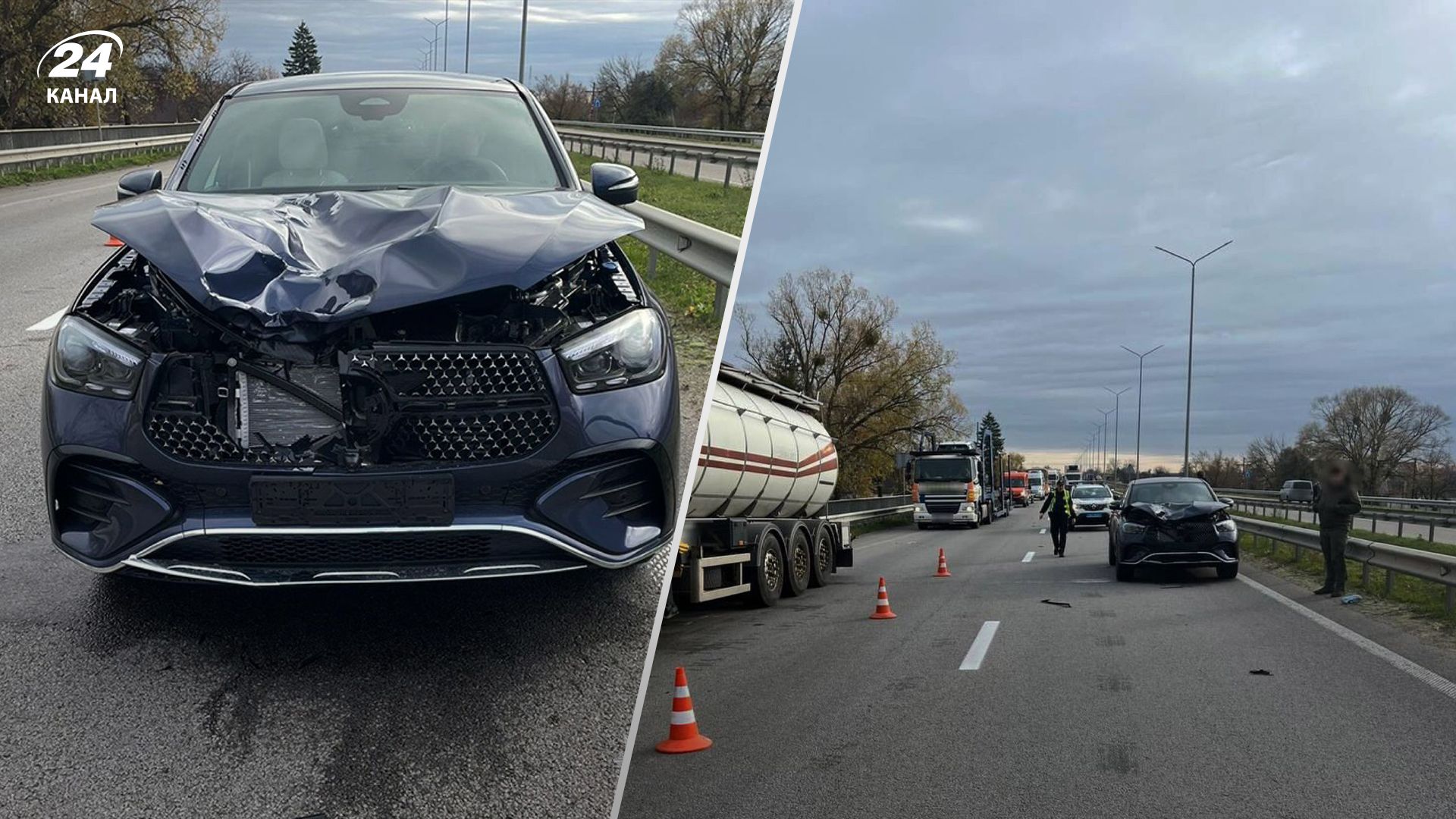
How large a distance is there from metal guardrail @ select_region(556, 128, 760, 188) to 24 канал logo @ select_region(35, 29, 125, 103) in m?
8.13

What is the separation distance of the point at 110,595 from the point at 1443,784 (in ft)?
12.3

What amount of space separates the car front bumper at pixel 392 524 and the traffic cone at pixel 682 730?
1.00 metres

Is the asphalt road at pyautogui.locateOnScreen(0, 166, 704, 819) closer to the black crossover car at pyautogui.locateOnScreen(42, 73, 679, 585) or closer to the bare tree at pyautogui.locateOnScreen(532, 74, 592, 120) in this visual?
the black crossover car at pyautogui.locateOnScreen(42, 73, 679, 585)

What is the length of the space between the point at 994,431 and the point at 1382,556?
7.79ft

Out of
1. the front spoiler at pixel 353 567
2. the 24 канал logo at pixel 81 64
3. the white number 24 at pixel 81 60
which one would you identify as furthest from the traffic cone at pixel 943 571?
the white number 24 at pixel 81 60

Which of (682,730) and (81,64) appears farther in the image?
(81,64)

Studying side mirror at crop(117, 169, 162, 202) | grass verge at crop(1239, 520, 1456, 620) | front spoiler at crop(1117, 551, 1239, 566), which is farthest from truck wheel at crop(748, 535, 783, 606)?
side mirror at crop(117, 169, 162, 202)

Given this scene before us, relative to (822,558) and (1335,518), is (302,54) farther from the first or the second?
(1335,518)

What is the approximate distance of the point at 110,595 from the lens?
12.9 feet

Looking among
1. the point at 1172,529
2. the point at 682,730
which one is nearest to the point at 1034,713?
the point at 682,730

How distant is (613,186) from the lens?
4824 millimetres

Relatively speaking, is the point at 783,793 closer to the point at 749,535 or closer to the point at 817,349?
the point at 817,349

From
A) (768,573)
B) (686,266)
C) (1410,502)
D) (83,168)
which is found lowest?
(768,573)

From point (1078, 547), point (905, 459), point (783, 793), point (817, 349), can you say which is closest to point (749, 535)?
point (1078, 547)
